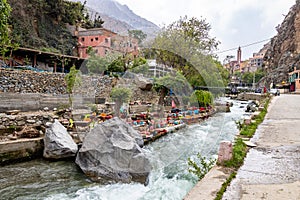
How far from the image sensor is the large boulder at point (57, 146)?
645cm

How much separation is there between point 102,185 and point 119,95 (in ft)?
6.73

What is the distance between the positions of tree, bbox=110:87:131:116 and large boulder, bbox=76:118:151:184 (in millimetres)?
465

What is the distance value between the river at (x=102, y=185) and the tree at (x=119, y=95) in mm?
1402

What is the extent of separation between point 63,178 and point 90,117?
172 centimetres

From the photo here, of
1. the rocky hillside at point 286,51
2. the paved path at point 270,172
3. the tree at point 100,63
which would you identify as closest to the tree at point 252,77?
the rocky hillside at point 286,51

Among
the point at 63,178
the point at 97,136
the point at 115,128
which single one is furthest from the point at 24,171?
the point at 115,128

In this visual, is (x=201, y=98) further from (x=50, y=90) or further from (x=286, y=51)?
(x=286, y=51)

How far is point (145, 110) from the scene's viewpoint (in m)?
6.44

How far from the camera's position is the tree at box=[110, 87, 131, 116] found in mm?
5797

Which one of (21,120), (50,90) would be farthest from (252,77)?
(21,120)

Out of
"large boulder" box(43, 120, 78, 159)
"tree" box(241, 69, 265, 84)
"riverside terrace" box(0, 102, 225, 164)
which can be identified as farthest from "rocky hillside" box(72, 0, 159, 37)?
"tree" box(241, 69, 265, 84)

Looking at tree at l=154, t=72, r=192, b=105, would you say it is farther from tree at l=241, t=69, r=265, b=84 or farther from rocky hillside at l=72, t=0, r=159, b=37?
tree at l=241, t=69, r=265, b=84

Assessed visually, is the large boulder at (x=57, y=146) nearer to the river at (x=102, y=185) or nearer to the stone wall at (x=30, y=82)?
the river at (x=102, y=185)

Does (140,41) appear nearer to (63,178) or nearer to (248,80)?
(63,178)
